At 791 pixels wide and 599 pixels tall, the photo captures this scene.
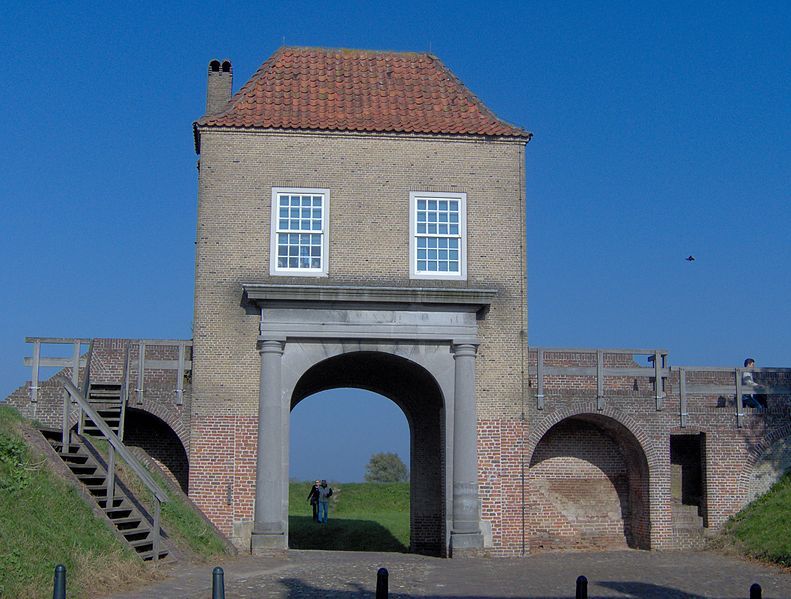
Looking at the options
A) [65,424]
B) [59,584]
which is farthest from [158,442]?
[59,584]

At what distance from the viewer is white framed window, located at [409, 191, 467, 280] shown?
2323cm

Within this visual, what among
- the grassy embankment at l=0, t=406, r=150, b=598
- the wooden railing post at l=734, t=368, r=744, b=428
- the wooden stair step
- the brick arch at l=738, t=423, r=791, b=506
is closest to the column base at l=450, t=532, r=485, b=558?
the wooden stair step

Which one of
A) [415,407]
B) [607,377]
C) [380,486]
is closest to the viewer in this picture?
[607,377]

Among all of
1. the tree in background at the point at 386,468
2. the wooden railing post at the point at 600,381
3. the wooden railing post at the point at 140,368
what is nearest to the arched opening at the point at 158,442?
the wooden railing post at the point at 140,368

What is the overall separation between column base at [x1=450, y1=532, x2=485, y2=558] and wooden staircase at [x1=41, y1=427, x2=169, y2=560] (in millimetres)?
6727

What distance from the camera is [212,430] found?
22297 mm

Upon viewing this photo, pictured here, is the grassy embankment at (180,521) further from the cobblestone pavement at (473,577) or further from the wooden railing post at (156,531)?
the wooden railing post at (156,531)

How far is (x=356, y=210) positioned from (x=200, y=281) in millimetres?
3850

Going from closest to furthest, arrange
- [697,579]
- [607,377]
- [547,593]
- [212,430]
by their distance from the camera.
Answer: [547,593] → [697,579] → [212,430] → [607,377]

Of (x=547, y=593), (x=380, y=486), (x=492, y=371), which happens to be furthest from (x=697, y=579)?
(x=380, y=486)

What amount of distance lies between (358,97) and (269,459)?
→ 354 inches

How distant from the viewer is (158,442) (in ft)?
80.2

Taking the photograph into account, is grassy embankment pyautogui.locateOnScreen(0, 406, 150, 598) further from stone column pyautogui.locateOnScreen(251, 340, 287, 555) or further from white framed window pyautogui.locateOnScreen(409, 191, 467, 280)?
white framed window pyautogui.locateOnScreen(409, 191, 467, 280)

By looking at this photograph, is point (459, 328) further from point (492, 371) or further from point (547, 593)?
point (547, 593)
